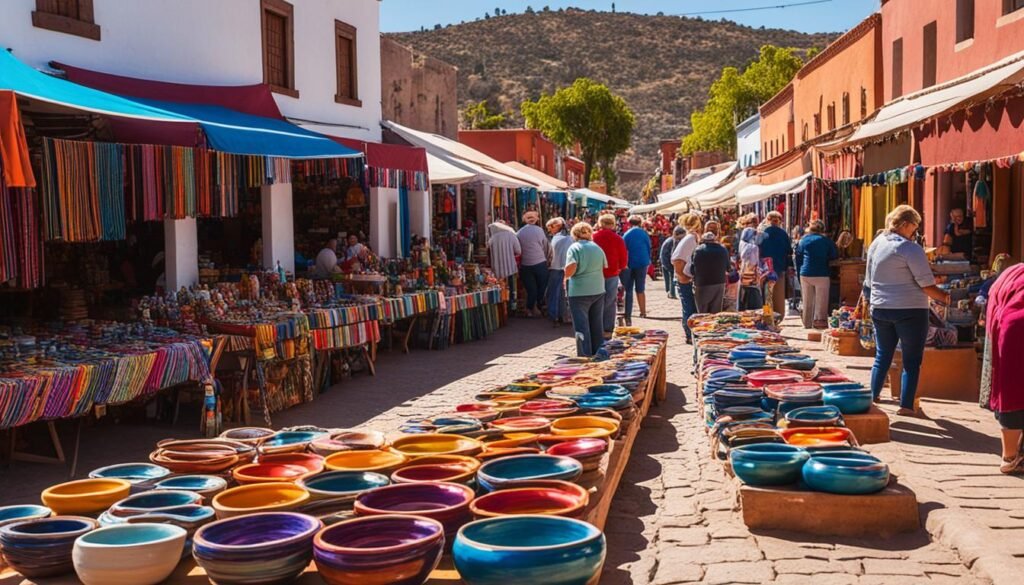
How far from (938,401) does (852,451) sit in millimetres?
4016

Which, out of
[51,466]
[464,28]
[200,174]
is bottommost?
[51,466]

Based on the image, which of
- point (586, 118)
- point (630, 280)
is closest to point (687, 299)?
point (630, 280)

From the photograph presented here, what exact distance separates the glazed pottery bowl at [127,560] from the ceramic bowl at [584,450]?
6.41ft

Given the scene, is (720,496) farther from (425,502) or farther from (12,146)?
(12,146)

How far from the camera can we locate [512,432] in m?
5.56

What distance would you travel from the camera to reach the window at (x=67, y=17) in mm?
9688

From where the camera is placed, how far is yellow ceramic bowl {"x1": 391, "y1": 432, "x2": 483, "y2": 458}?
4926 mm

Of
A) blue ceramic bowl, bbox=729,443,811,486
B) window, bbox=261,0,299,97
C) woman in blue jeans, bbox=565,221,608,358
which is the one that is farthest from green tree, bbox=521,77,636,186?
blue ceramic bowl, bbox=729,443,811,486

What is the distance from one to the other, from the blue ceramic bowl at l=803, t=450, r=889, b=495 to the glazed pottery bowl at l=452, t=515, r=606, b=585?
2.26 m

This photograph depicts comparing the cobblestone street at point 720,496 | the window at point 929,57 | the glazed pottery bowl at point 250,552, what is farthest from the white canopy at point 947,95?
the glazed pottery bowl at point 250,552

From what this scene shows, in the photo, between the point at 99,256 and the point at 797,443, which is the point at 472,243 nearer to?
the point at 99,256

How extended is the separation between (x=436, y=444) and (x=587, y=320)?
5962 mm

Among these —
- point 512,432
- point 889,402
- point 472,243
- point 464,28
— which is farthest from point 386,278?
point 464,28

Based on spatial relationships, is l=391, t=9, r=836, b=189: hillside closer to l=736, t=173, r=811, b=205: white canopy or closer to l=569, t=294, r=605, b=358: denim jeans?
l=736, t=173, r=811, b=205: white canopy
